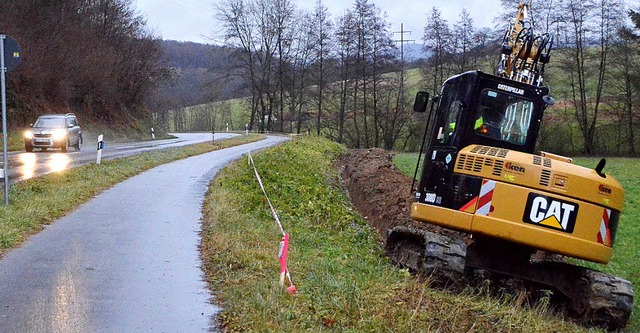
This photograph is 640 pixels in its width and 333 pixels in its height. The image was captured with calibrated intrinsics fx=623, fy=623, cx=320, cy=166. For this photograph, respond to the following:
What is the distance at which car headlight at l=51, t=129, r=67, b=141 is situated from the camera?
86.1 ft

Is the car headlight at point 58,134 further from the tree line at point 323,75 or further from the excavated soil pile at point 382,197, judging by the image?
the tree line at point 323,75

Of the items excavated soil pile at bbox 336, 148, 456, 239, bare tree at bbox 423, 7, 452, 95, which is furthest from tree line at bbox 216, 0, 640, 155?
excavated soil pile at bbox 336, 148, 456, 239

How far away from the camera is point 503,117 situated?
30.8 ft

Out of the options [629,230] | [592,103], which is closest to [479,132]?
[629,230]

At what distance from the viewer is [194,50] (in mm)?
76875

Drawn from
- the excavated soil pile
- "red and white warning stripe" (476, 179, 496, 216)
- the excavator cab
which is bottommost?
the excavated soil pile

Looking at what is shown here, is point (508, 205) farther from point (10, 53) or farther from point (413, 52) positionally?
point (413, 52)

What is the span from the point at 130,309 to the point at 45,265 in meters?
2.18

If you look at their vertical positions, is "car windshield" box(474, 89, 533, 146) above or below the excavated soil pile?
above

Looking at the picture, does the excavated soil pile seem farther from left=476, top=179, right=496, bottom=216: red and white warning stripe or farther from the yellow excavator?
left=476, top=179, right=496, bottom=216: red and white warning stripe

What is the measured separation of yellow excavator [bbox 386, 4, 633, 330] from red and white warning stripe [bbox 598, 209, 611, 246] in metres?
0.02

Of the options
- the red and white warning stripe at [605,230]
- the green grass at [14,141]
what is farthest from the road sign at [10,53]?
the green grass at [14,141]

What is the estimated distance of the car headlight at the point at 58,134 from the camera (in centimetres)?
2625

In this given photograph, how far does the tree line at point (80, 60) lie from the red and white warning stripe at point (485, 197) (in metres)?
30.4
